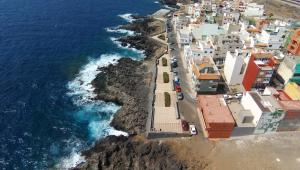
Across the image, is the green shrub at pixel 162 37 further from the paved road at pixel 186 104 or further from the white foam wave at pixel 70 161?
the white foam wave at pixel 70 161

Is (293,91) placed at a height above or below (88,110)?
above

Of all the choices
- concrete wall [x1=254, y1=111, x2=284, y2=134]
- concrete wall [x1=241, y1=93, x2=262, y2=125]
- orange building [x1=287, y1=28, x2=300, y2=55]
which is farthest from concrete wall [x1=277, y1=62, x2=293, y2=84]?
concrete wall [x1=254, y1=111, x2=284, y2=134]

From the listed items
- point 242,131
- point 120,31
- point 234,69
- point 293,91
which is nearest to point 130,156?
point 242,131

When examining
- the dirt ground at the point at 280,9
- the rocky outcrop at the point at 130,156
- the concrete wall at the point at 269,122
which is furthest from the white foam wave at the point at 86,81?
the dirt ground at the point at 280,9

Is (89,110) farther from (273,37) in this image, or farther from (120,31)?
(273,37)

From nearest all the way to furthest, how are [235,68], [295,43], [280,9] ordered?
[235,68] → [295,43] → [280,9]

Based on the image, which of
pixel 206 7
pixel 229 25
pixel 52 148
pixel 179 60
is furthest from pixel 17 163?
pixel 206 7

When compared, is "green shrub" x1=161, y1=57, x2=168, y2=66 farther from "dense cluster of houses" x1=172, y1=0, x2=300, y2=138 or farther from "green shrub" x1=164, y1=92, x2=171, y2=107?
"green shrub" x1=164, y1=92, x2=171, y2=107

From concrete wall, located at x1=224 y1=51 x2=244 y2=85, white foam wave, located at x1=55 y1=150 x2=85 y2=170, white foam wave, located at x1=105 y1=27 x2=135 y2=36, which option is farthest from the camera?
white foam wave, located at x1=105 y1=27 x2=135 y2=36
